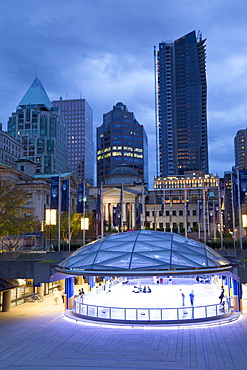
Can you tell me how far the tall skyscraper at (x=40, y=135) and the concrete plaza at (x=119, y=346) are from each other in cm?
14348

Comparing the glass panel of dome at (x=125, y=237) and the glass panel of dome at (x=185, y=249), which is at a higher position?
the glass panel of dome at (x=125, y=237)

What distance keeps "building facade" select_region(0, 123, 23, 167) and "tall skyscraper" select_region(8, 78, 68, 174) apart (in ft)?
43.8

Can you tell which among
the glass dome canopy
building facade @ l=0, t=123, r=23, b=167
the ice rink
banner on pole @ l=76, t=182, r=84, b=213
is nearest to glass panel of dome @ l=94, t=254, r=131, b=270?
the glass dome canopy

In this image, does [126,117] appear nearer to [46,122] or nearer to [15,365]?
[46,122]

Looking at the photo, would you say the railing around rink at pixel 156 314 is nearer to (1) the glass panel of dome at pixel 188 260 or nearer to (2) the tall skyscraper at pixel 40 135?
(1) the glass panel of dome at pixel 188 260

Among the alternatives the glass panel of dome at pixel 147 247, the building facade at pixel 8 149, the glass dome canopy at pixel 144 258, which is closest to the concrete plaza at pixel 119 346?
the glass dome canopy at pixel 144 258

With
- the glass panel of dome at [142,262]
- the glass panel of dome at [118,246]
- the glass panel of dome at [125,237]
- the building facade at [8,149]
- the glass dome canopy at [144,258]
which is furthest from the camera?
the building facade at [8,149]

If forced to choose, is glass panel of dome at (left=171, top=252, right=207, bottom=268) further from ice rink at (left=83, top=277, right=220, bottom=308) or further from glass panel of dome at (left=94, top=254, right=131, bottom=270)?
ice rink at (left=83, top=277, right=220, bottom=308)

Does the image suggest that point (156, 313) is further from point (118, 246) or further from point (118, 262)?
point (118, 246)

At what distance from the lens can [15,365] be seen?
22.7m

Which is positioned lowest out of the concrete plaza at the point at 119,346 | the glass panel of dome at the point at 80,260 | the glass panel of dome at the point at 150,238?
the concrete plaza at the point at 119,346

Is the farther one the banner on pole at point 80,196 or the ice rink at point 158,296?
the banner on pole at point 80,196

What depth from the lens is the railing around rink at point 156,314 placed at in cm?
3238

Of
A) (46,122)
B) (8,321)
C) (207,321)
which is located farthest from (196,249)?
(46,122)
